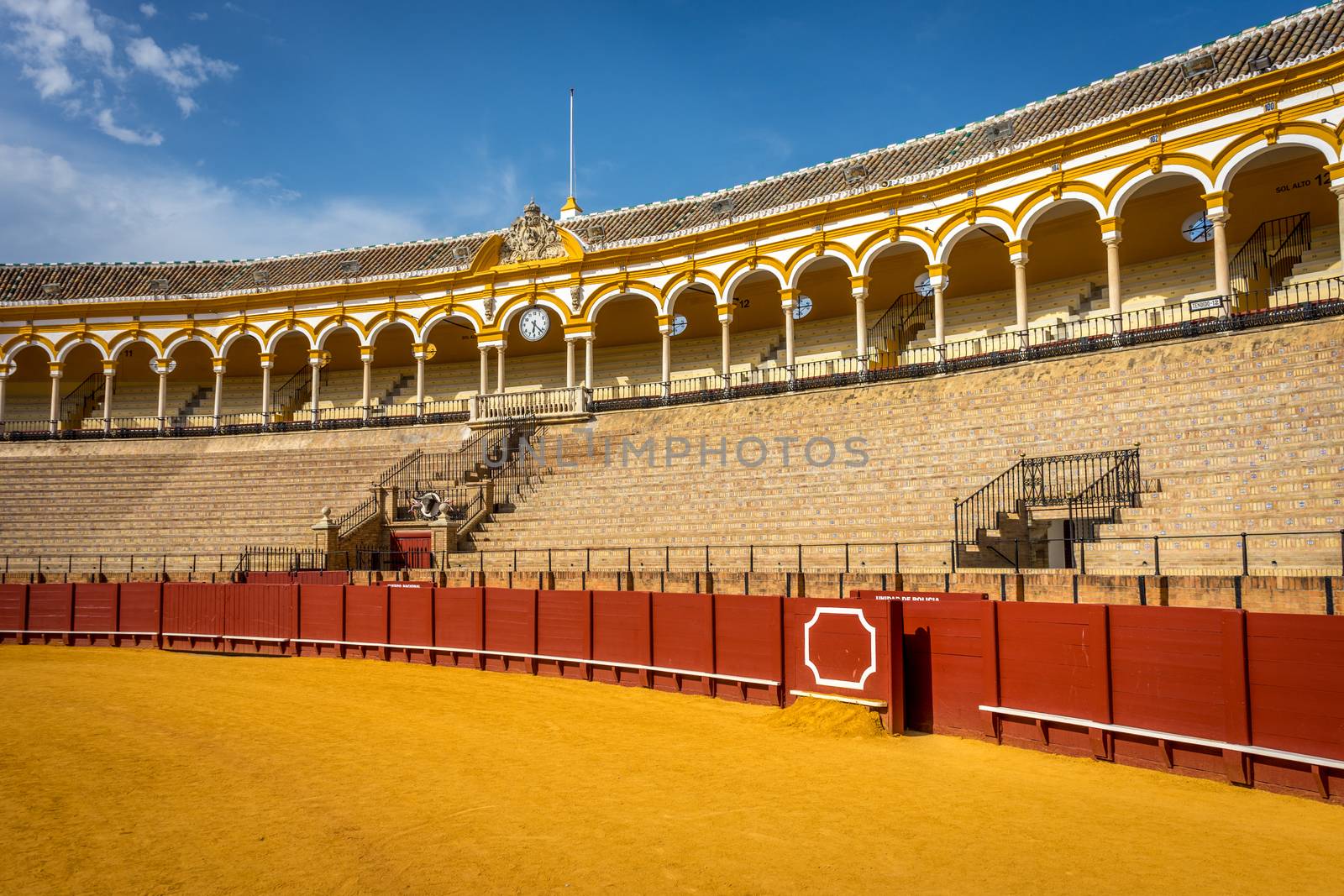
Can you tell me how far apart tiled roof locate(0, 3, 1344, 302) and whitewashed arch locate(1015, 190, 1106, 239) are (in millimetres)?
1440

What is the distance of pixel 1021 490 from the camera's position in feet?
52.4

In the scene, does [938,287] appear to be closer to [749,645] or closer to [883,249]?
[883,249]

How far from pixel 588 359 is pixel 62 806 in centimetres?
2212

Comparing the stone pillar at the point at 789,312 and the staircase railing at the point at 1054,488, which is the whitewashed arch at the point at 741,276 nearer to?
the stone pillar at the point at 789,312

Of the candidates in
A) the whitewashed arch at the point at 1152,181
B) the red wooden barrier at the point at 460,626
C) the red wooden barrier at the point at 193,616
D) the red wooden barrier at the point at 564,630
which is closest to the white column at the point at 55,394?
the red wooden barrier at the point at 193,616

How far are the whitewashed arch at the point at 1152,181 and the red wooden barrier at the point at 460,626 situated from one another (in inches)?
599

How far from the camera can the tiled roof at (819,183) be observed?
19859 millimetres

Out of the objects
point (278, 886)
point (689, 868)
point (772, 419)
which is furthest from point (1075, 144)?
point (278, 886)

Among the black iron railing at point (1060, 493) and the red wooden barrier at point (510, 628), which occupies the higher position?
the black iron railing at point (1060, 493)

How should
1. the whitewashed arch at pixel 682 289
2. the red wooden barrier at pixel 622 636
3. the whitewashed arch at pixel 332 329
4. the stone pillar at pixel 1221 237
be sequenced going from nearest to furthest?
the red wooden barrier at pixel 622 636 < the stone pillar at pixel 1221 237 < the whitewashed arch at pixel 682 289 < the whitewashed arch at pixel 332 329

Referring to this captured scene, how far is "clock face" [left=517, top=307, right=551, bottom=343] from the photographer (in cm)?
2997

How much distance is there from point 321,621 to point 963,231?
1646 centimetres

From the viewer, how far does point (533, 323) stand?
30.1 meters

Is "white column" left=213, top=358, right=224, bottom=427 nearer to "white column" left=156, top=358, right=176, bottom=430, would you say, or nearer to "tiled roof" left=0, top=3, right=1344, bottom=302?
"white column" left=156, top=358, right=176, bottom=430
